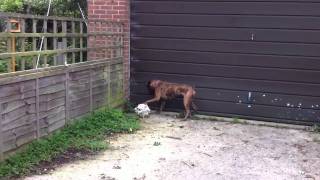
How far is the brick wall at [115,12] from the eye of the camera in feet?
27.9

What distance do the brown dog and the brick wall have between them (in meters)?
0.59

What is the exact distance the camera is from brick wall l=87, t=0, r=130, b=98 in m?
8.52

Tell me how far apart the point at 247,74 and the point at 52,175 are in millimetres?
3911

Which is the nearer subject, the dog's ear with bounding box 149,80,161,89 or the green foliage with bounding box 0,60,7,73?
the green foliage with bounding box 0,60,7,73

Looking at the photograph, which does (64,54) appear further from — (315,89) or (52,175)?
(315,89)

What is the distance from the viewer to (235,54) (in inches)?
322

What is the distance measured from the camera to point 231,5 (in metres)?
8.10

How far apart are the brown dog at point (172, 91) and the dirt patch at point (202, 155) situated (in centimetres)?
39

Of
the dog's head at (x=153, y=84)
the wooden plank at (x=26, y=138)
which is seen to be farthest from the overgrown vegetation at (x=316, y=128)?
the wooden plank at (x=26, y=138)

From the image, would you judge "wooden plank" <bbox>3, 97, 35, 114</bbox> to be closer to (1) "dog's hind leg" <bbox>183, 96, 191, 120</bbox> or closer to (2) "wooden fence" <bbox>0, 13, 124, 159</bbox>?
(2) "wooden fence" <bbox>0, 13, 124, 159</bbox>

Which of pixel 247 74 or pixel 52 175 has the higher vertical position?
pixel 247 74

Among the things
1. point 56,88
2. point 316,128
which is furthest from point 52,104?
point 316,128

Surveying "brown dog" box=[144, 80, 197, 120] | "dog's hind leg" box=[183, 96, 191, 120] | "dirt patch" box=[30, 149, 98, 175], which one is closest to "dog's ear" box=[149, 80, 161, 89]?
"brown dog" box=[144, 80, 197, 120]

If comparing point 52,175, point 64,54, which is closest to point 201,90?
point 64,54
